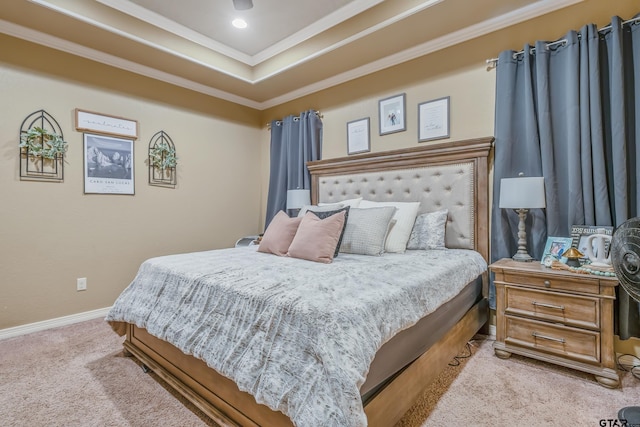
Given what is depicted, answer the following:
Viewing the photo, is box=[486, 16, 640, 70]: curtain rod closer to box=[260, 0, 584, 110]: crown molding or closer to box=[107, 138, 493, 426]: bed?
box=[260, 0, 584, 110]: crown molding

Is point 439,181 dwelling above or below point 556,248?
above

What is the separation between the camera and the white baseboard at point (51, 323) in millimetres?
2594

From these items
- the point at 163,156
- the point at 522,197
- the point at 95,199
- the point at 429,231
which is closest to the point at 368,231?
the point at 429,231

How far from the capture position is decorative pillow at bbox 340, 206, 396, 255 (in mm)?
2348

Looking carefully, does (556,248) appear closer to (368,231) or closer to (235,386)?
(368,231)

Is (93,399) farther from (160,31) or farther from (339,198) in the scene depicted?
(160,31)

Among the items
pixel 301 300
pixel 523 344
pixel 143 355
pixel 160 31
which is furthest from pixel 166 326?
pixel 160 31

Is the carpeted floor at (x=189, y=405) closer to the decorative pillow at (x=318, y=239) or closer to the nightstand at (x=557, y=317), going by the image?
the nightstand at (x=557, y=317)

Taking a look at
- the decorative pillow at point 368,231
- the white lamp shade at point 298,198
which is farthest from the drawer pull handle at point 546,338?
the white lamp shade at point 298,198

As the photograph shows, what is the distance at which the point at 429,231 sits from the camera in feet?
8.63

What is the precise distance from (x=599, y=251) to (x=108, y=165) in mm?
4099

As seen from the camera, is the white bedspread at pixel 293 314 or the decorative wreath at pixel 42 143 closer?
the white bedspread at pixel 293 314

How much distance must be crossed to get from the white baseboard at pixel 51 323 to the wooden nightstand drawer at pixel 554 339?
11.8 ft

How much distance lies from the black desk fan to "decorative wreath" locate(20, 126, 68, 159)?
4091mm
